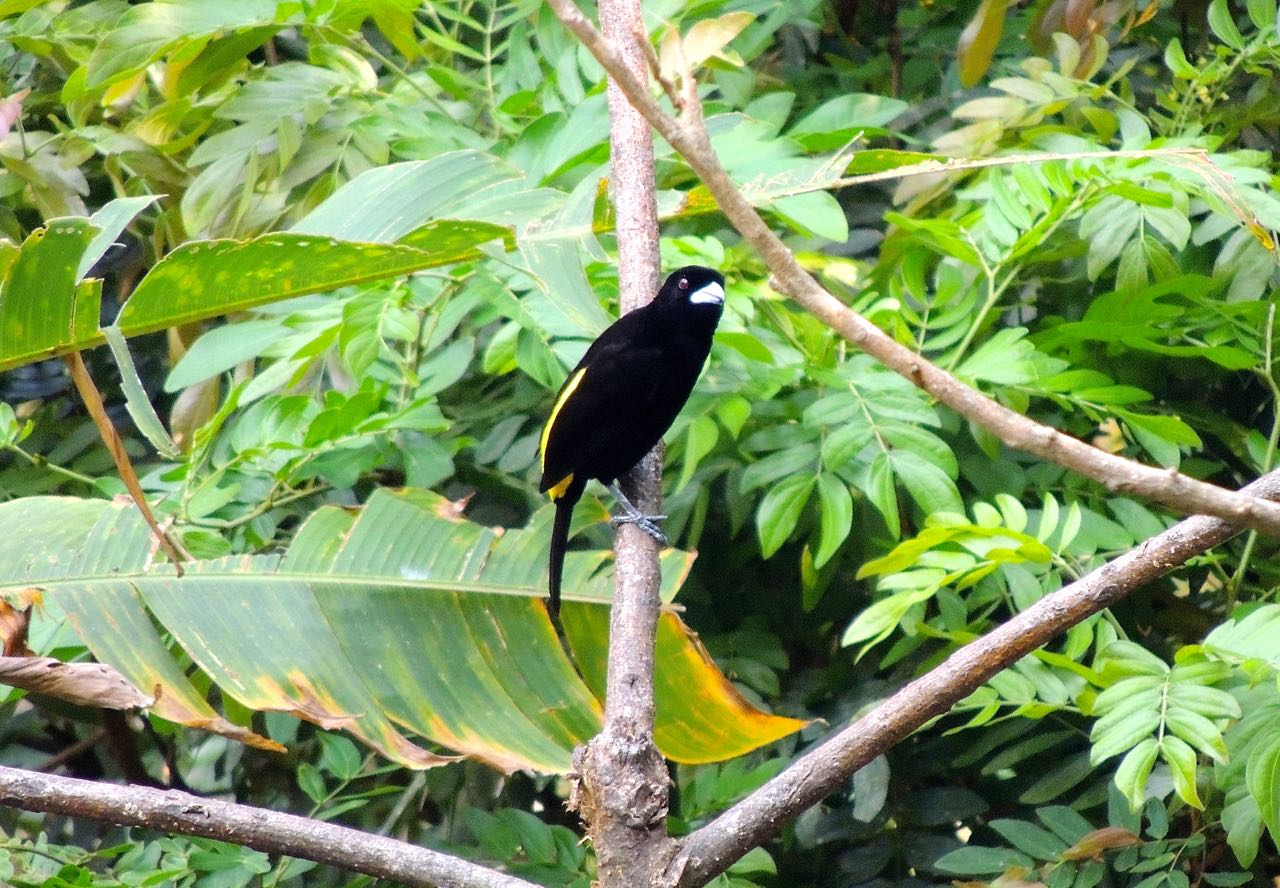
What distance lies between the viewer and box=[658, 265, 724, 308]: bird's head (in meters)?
2.09

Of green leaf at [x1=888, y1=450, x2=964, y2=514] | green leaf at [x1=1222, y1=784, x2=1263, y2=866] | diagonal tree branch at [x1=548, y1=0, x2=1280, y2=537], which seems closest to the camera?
diagonal tree branch at [x1=548, y1=0, x2=1280, y2=537]

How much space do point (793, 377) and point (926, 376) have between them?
118cm

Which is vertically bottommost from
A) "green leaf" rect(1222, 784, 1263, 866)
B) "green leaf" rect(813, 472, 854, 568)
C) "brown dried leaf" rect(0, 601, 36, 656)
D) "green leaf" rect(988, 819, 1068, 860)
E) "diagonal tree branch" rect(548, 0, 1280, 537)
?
"green leaf" rect(988, 819, 1068, 860)

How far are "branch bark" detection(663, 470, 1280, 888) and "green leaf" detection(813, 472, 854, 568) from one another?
51cm

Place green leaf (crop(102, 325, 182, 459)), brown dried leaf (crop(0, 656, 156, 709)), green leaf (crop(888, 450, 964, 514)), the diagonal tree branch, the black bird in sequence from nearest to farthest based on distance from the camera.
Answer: the diagonal tree branch → green leaf (crop(102, 325, 182, 459)) → brown dried leaf (crop(0, 656, 156, 709)) → green leaf (crop(888, 450, 964, 514)) → the black bird

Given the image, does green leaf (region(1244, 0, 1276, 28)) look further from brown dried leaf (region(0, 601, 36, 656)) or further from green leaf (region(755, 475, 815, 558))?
brown dried leaf (region(0, 601, 36, 656))

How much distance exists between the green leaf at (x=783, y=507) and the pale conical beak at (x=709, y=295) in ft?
1.11

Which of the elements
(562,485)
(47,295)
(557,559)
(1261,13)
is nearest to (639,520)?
(557,559)

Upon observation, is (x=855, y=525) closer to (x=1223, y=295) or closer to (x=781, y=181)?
(x=781, y=181)

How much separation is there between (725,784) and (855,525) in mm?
493

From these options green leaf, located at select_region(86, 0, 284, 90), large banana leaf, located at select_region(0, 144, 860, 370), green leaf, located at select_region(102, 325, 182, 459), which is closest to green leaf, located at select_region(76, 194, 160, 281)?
large banana leaf, located at select_region(0, 144, 860, 370)

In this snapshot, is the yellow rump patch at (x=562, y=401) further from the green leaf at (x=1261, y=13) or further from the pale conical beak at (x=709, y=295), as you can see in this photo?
the green leaf at (x=1261, y=13)

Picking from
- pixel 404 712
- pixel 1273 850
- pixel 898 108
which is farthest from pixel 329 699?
pixel 1273 850

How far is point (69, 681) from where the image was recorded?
4.62 feet
